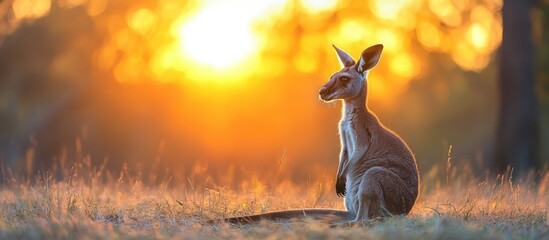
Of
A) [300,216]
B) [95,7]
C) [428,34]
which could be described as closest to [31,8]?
[95,7]

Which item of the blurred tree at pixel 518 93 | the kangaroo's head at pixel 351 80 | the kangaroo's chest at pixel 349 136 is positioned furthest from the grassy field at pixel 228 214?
the blurred tree at pixel 518 93

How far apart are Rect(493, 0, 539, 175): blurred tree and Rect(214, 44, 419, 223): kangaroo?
10.2 metres

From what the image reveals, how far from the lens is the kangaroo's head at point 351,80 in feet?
28.5

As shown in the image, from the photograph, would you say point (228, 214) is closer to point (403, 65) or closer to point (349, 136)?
point (349, 136)

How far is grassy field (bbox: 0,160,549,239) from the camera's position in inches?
262

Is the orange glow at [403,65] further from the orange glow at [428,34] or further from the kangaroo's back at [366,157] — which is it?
the kangaroo's back at [366,157]

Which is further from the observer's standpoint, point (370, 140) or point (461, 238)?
point (370, 140)

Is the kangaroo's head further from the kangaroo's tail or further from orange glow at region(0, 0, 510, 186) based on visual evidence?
orange glow at region(0, 0, 510, 186)

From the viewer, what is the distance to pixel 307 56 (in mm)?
33438

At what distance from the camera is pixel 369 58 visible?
8.77 m

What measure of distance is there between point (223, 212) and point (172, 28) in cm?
2373

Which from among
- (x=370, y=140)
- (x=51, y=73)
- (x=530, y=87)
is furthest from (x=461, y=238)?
(x=51, y=73)

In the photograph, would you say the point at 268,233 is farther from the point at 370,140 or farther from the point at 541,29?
the point at 541,29

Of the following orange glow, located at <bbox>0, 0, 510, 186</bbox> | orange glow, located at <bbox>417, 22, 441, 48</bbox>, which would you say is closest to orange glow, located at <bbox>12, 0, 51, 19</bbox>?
orange glow, located at <bbox>0, 0, 510, 186</bbox>
